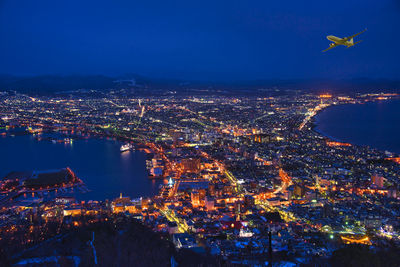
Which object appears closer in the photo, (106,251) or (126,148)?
(106,251)

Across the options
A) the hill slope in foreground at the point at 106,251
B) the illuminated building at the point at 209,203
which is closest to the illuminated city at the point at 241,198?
the illuminated building at the point at 209,203

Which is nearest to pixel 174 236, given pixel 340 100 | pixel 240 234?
pixel 240 234

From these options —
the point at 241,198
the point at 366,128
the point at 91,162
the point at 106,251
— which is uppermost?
the point at 106,251

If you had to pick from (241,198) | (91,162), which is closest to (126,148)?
(91,162)

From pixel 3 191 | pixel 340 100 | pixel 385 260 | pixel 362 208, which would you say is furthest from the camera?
pixel 340 100

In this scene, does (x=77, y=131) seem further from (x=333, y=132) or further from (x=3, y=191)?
(x=333, y=132)

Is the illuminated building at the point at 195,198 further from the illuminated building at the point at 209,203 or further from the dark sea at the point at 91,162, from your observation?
the dark sea at the point at 91,162

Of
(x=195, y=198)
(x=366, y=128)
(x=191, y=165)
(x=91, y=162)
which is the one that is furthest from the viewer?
(x=366, y=128)

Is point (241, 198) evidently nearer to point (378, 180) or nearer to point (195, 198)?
point (195, 198)
